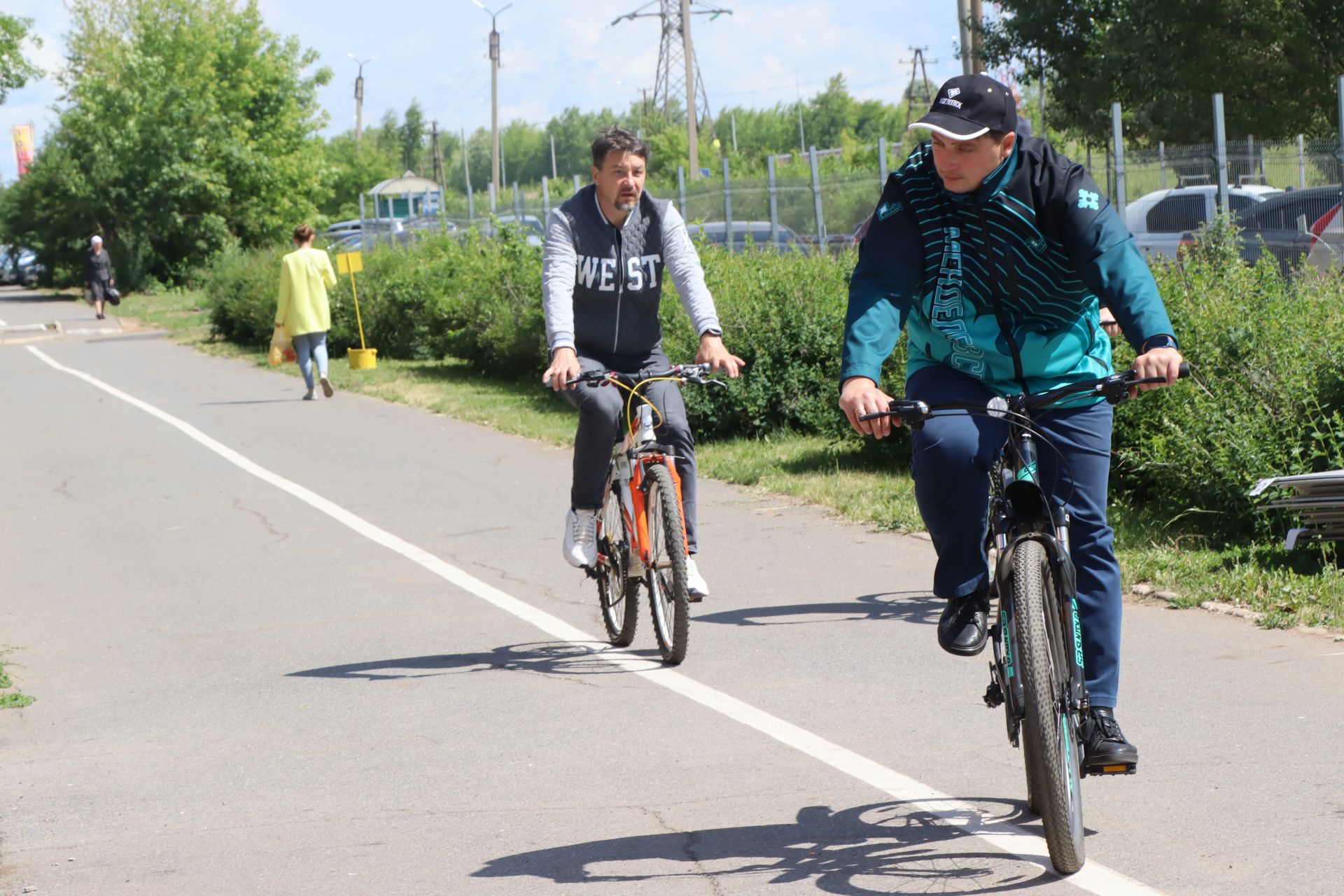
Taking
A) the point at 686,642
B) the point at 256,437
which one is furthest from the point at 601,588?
the point at 256,437

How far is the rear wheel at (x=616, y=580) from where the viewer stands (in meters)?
6.54

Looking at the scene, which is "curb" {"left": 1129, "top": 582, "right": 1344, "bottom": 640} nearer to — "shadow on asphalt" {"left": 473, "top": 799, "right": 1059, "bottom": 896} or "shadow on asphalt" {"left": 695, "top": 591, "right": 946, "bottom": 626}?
"shadow on asphalt" {"left": 695, "top": 591, "right": 946, "bottom": 626}

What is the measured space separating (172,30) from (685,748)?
5876 cm

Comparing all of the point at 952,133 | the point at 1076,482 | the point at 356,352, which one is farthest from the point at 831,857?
the point at 356,352

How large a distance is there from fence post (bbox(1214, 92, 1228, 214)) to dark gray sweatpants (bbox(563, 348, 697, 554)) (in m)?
9.74

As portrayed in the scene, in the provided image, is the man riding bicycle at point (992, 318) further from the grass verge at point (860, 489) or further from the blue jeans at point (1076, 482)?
the grass verge at point (860, 489)

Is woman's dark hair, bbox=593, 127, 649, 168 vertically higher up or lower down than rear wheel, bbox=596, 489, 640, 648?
higher up

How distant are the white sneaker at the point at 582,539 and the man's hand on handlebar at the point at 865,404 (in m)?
2.99

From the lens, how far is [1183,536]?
314 inches

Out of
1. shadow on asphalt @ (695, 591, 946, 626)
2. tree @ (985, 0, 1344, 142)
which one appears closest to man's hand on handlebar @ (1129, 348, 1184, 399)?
shadow on asphalt @ (695, 591, 946, 626)

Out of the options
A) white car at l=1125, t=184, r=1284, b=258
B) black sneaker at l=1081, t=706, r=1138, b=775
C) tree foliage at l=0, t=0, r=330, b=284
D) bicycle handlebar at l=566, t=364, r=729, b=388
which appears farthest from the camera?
tree foliage at l=0, t=0, r=330, b=284

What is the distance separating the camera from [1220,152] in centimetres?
1509

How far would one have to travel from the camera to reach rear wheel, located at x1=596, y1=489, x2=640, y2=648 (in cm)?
654

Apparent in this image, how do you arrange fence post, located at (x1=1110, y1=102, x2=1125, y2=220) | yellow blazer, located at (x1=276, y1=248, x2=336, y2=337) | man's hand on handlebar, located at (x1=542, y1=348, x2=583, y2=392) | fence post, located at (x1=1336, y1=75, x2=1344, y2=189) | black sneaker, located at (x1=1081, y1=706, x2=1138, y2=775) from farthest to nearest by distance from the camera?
yellow blazer, located at (x1=276, y1=248, x2=336, y2=337)
fence post, located at (x1=1110, y1=102, x2=1125, y2=220)
fence post, located at (x1=1336, y1=75, x2=1344, y2=189)
man's hand on handlebar, located at (x1=542, y1=348, x2=583, y2=392)
black sneaker, located at (x1=1081, y1=706, x2=1138, y2=775)
